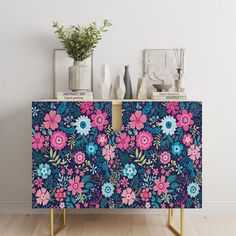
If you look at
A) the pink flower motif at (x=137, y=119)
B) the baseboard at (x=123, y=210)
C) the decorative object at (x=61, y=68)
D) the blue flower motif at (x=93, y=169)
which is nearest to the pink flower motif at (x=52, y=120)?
the blue flower motif at (x=93, y=169)

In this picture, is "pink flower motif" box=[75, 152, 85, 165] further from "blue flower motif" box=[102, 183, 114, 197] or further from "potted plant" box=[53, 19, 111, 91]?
"potted plant" box=[53, 19, 111, 91]

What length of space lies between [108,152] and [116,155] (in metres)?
0.05

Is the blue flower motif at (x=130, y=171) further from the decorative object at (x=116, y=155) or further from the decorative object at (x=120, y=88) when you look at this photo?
the decorative object at (x=120, y=88)

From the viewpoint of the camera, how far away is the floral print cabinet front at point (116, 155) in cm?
254

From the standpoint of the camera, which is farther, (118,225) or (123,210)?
(123,210)

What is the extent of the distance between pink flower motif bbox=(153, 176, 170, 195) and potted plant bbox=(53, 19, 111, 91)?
81 centimetres

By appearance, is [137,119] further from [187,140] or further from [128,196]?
[128,196]

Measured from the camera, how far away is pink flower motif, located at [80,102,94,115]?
253 centimetres

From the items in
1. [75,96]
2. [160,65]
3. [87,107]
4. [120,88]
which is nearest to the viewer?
[87,107]

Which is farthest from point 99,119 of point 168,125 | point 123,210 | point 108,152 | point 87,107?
point 123,210

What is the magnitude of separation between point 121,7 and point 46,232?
167cm

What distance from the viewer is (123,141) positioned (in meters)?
2.56

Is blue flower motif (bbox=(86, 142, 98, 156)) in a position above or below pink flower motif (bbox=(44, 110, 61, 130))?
below

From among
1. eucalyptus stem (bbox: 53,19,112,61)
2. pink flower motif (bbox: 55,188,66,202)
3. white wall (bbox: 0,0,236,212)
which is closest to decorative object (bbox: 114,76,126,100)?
white wall (bbox: 0,0,236,212)
